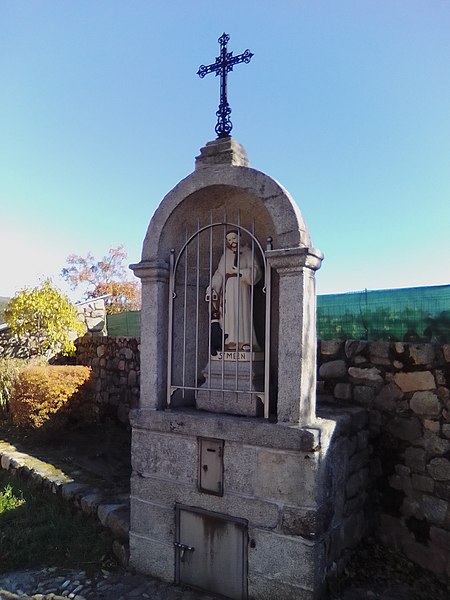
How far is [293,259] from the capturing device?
2.97 meters

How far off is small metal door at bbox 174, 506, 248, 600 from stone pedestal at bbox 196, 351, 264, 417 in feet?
2.40

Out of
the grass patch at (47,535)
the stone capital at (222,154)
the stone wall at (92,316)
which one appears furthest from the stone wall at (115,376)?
the stone capital at (222,154)

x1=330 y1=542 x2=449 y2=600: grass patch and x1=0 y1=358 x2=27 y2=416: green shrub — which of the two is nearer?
x1=330 y1=542 x2=449 y2=600: grass patch

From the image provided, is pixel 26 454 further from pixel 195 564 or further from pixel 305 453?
pixel 305 453

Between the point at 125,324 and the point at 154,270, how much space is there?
5.38 meters

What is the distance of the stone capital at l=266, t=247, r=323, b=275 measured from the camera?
9.64 ft

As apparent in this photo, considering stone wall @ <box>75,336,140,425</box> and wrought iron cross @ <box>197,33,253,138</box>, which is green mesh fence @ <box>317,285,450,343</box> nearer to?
wrought iron cross @ <box>197,33,253,138</box>

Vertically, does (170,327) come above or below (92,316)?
below

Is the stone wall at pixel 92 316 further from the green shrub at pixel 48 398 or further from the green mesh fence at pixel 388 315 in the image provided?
the green mesh fence at pixel 388 315

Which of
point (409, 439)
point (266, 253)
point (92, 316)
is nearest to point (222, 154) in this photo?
point (266, 253)

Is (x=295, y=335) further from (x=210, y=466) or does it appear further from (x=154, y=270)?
(x=154, y=270)

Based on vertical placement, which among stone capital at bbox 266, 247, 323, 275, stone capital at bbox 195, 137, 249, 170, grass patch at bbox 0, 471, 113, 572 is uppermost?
stone capital at bbox 195, 137, 249, 170

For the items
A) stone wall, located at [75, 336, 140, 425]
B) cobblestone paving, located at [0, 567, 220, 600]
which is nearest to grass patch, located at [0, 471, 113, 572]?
cobblestone paving, located at [0, 567, 220, 600]

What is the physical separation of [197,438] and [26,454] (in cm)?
380
